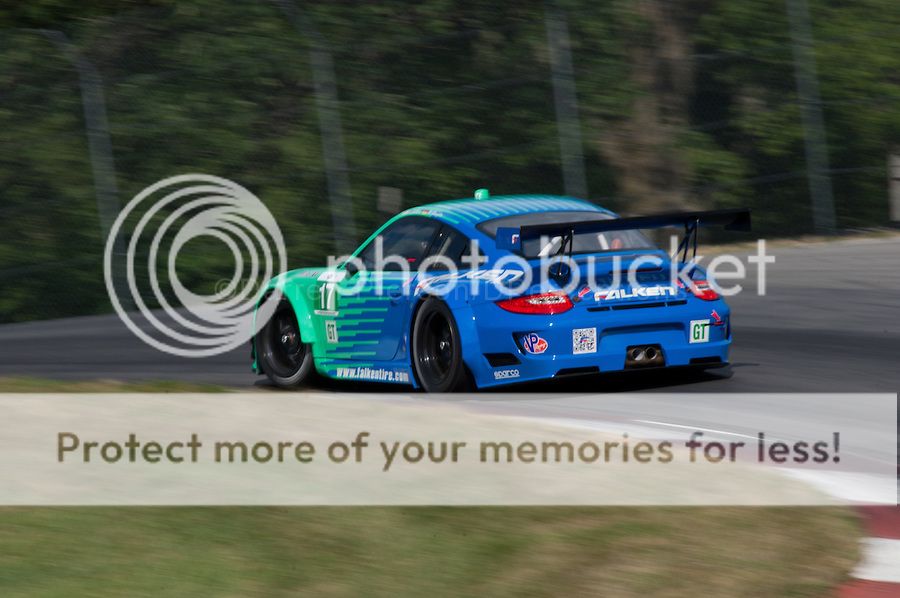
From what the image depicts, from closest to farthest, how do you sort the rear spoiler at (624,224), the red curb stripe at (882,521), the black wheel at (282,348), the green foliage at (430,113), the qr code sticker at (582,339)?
1. the red curb stripe at (882,521)
2. the rear spoiler at (624,224)
3. the qr code sticker at (582,339)
4. the black wheel at (282,348)
5. the green foliage at (430,113)

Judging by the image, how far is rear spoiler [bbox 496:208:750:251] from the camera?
918cm

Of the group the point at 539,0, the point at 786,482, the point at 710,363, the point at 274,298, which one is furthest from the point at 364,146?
the point at 786,482

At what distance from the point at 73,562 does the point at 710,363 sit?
4871mm

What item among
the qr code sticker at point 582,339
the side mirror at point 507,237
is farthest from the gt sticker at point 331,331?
the qr code sticker at point 582,339

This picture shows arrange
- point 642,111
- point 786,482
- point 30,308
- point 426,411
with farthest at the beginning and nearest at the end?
1. point 642,111
2. point 30,308
3. point 426,411
4. point 786,482

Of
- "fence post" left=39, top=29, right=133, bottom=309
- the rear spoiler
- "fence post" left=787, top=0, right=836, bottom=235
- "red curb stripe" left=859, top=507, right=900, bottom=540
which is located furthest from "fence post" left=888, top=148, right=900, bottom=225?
"red curb stripe" left=859, top=507, right=900, bottom=540

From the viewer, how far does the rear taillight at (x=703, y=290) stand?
9.81 metres

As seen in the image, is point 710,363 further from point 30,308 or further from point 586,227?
point 30,308

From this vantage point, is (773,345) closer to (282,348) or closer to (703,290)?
(703,290)

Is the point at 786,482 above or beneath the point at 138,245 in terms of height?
beneath

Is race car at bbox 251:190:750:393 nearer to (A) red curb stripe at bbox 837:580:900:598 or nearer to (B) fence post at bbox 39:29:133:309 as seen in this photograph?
(A) red curb stripe at bbox 837:580:900:598

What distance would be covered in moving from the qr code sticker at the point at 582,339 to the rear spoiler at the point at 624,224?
23.4 inches

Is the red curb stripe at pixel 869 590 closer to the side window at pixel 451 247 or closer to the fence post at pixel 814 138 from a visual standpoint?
the side window at pixel 451 247

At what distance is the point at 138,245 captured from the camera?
57.5 feet
